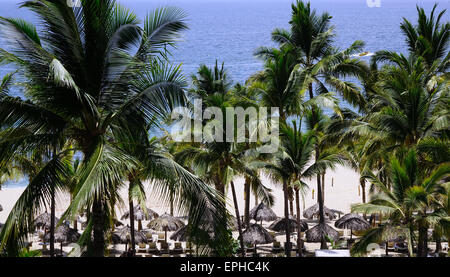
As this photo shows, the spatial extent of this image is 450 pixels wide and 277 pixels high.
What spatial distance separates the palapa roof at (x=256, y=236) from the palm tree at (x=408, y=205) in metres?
8.11

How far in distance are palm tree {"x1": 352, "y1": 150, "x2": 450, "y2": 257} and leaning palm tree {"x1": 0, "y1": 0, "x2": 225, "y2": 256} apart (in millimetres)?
4853

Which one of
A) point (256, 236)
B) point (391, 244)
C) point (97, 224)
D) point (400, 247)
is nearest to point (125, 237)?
point (256, 236)

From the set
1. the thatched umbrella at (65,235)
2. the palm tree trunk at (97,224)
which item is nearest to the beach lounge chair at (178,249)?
the thatched umbrella at (65,235)

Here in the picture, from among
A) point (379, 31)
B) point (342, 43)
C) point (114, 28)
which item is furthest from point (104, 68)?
point (379, 31)

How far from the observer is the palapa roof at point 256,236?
20656mm

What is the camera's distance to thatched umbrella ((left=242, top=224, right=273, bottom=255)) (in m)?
20.7

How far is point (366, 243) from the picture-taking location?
1254 cm

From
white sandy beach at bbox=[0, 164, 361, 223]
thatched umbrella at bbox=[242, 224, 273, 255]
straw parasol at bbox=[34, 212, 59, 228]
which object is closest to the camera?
thatched umbrella at bbox=[242, 224, 273, 255]

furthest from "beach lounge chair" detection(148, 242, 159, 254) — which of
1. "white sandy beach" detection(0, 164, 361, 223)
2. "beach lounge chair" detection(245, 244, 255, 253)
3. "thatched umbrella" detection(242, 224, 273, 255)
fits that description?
"white sandy beach" detection(0, 164, 361, 223)

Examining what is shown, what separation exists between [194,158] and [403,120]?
6.13 m

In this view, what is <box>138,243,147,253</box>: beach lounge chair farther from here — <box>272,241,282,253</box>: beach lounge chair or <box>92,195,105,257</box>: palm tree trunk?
<box>92,195,105,257</box>: palm tree trunk

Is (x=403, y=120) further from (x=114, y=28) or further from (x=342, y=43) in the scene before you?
(x=342, y=43)

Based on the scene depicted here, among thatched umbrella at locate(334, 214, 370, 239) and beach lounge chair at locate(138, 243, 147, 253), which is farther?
beach lounge chair at locate(138, 243, 147, 253)

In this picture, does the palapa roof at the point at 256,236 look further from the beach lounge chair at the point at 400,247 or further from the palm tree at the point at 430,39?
the palm tree at the point at 430,39
